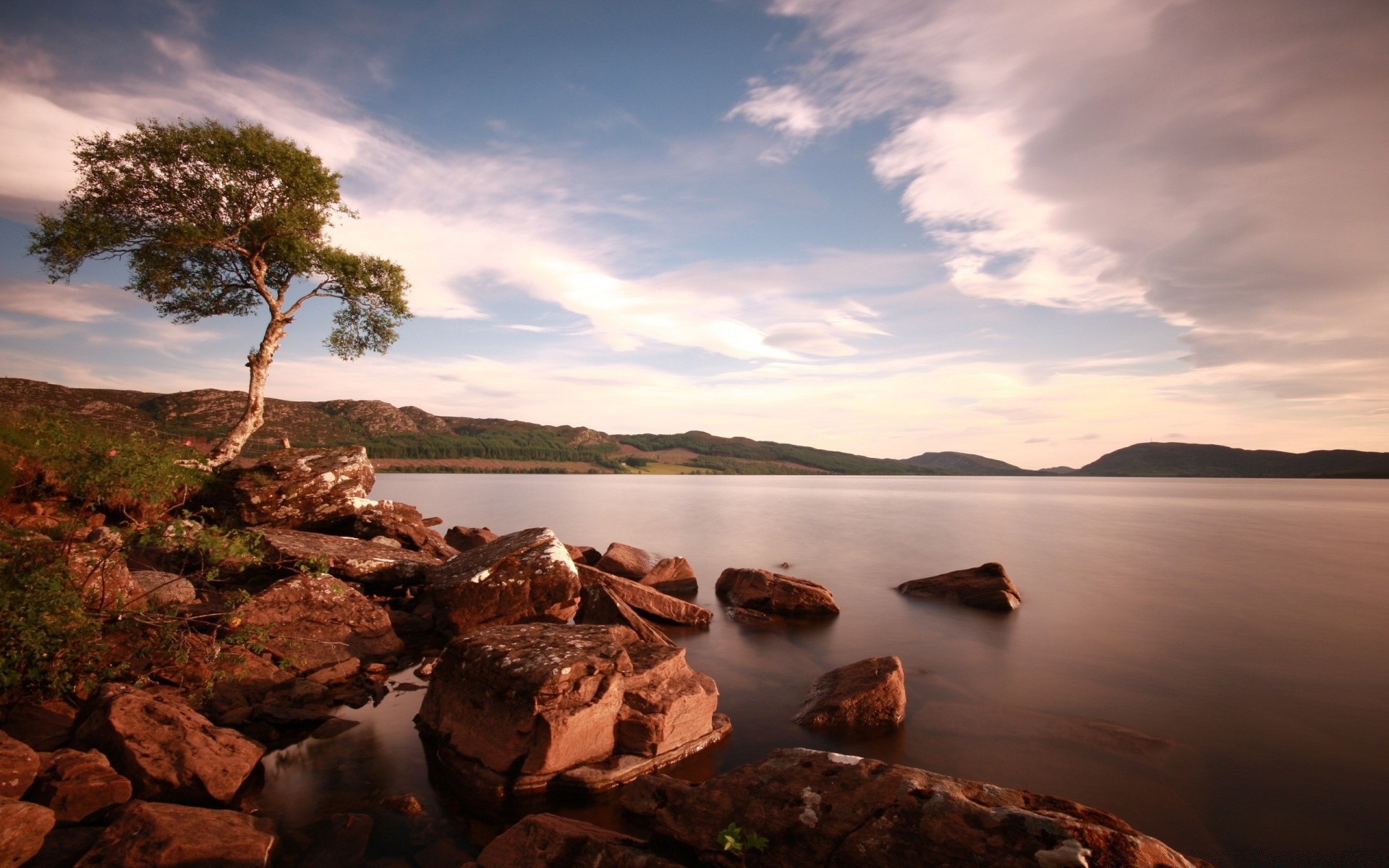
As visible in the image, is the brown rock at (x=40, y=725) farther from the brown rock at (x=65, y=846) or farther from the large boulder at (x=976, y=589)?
the large boulder at (x=976, y=589)

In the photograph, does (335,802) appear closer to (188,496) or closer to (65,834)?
(65,834)

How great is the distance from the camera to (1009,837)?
394 cm

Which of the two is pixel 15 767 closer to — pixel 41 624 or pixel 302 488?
pixel 41 624

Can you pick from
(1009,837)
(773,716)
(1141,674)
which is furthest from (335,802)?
(1141,674)

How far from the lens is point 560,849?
478 centimetres

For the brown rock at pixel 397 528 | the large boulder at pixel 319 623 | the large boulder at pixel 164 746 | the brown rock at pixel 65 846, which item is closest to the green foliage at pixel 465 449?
the brown rock at pixel 397 528

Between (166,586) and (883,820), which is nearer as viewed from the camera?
(883,820)

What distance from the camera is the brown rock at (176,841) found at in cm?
485

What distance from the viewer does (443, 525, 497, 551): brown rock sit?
81.7ft

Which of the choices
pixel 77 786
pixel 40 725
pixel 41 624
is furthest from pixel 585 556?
pixel 77 786

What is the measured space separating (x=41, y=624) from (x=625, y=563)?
43.0ft

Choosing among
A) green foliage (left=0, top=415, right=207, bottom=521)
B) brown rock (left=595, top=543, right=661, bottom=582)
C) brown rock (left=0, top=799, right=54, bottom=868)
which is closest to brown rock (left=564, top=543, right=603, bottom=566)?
brown rock (left=595, top=543, right=661, bottom=582)

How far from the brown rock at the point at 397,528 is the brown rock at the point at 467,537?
6296 mm

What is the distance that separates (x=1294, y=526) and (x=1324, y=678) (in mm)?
41935
